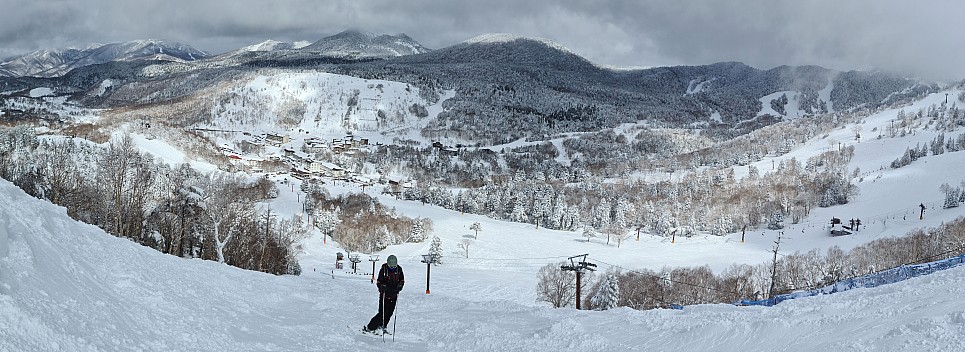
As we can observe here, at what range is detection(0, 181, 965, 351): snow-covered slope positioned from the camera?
682 cm

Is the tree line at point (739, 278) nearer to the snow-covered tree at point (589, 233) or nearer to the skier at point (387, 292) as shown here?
the snow-covered tree at point (589, 233)

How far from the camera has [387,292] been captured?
11.1 meters

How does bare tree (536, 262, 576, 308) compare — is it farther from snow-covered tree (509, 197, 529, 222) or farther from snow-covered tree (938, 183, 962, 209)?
snow-covered tree (938, 183, 962, 209)

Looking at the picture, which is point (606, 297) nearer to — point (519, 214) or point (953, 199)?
point (519, 214)

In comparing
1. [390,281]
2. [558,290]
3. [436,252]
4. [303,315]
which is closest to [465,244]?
[436,252]

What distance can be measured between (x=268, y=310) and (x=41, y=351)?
6.01m

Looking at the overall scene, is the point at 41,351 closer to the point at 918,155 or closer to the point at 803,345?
the point at 803,345

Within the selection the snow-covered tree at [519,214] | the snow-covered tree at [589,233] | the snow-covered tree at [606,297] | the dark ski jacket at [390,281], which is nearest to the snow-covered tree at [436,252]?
the snow-covered tree at [606,297]

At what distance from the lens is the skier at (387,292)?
10.7 meters

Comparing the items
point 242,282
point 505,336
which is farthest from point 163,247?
point 505,336

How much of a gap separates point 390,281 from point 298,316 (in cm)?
210

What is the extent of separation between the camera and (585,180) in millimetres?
176000

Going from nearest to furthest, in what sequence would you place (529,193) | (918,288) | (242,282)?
(918,288) → (242,282) → (529,193)

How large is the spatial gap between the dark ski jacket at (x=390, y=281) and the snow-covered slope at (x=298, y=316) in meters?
0.89
